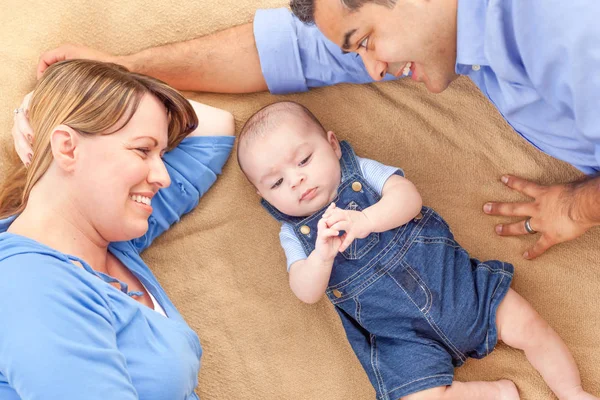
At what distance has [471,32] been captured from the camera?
1.60m

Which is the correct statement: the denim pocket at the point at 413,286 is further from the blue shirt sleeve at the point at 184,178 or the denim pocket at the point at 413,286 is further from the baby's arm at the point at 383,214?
the blue shirt sleeve at the point at 184,178

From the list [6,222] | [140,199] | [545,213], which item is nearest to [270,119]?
[140,199]

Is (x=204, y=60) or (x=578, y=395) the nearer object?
(x=578, y=395)

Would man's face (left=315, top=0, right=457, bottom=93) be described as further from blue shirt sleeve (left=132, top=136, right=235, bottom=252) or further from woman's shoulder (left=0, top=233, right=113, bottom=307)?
woman's shoulder (left=0, top=233, right=113, bottom=307)

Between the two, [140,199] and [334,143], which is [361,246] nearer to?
[334,143]

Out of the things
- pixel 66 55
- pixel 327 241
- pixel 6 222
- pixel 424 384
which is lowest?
pixel 424 384

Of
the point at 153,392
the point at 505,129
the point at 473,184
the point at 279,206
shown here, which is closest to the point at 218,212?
the point at 279,206

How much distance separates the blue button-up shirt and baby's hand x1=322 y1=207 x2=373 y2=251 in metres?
0.51

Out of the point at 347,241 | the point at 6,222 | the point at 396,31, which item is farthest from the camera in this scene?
the point at 347,241

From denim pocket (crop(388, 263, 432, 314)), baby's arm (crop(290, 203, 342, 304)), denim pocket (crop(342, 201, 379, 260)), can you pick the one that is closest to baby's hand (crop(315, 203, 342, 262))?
baby's arm (crop(290, 203, 342, 304))

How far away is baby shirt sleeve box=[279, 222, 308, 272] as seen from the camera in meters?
2.01

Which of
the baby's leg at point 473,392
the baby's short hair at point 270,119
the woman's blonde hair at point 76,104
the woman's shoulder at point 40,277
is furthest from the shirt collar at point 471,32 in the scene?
the woman's shoulder at point 40,277

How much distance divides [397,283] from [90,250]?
2.98 feet

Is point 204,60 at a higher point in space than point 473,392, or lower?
higher
